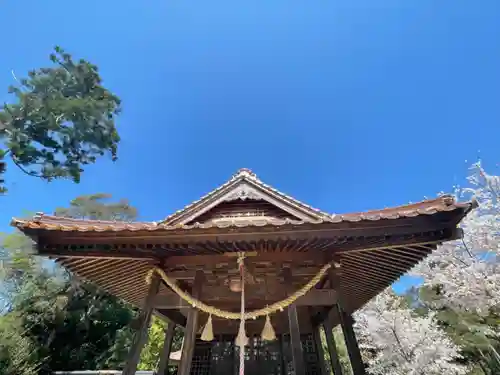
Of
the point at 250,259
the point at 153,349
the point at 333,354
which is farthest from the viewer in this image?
the point at 153,349

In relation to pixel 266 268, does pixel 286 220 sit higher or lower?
lower

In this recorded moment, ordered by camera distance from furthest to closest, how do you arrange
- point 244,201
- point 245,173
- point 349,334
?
point 245,173, point 244,201, point 349,334

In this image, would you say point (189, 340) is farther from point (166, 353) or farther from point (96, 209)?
point (96, 209)

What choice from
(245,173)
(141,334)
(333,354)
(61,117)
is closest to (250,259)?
(141,334)

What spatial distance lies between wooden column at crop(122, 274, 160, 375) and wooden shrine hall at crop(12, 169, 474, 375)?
0.02 meters

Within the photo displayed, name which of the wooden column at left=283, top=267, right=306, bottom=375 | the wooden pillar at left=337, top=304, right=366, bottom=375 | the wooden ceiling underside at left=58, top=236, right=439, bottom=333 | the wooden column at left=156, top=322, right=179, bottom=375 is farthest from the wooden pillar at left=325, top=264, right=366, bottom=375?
the wooden column at left=156, top=322, right=179, bottom=375

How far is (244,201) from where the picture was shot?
643cm

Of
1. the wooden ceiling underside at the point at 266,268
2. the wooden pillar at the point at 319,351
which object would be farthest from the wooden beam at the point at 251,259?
the wooden pillar at the point at 319,351

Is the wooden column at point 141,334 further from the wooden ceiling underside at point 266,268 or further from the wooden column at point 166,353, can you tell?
the wooden column at point 166,353

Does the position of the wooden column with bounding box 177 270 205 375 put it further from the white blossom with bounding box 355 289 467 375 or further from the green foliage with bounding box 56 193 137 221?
the green foliage with bounding box 56 193 137 221

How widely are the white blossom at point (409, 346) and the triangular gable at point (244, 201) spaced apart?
38.5 ft

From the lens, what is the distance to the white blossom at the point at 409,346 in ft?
41.6

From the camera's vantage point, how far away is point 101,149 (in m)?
12.6

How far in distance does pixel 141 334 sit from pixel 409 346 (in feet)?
46.2
